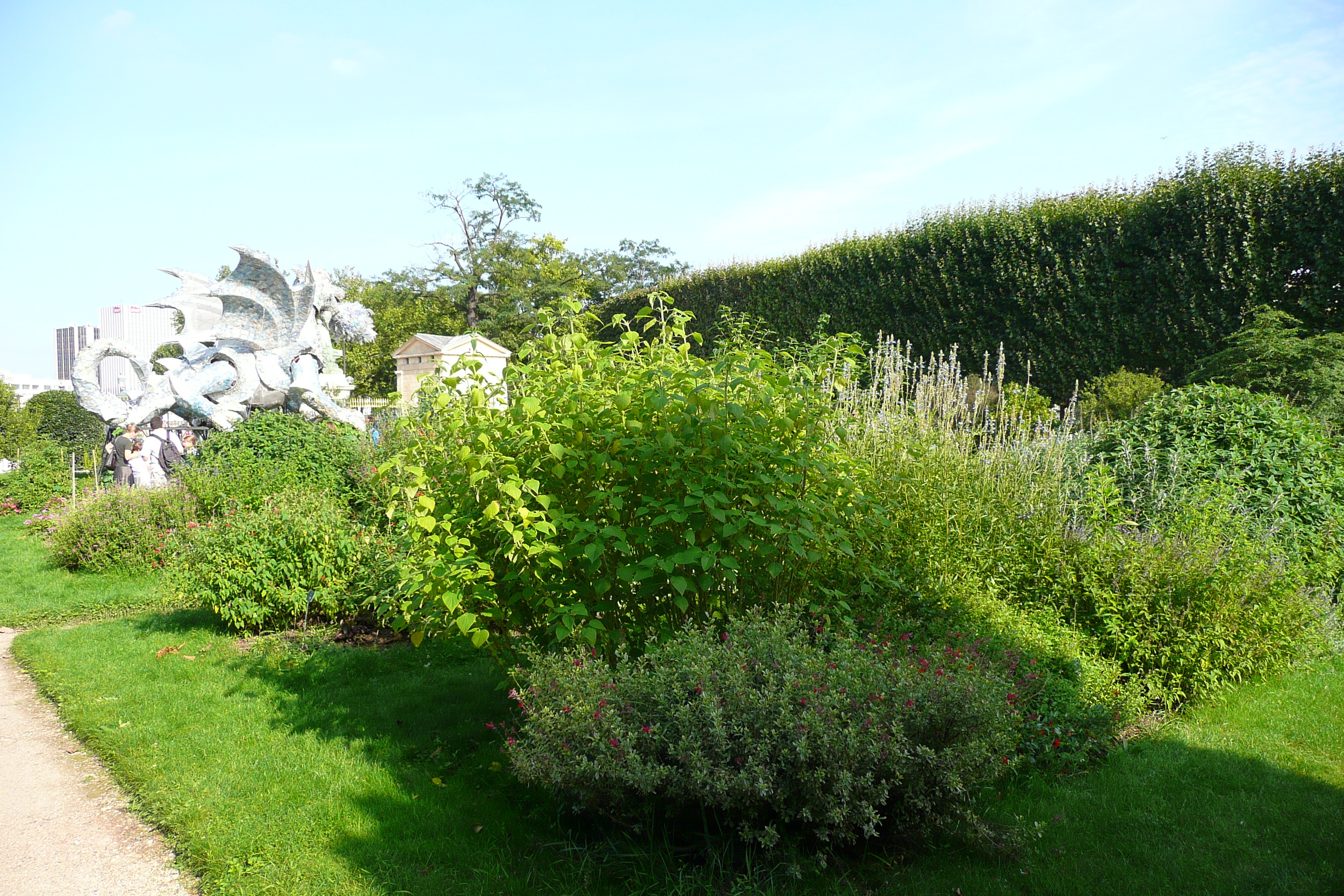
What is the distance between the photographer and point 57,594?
24.2ft

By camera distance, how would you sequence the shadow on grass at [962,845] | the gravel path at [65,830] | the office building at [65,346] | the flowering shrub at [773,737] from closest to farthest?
the flowering shrub at [773,737] < the shadow on grass at [962,845] < the gravel path at [65,830] < the office building at [65,346]

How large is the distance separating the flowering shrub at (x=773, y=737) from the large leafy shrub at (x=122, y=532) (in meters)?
6.64

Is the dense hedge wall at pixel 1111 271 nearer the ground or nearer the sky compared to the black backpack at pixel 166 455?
nearer the sky

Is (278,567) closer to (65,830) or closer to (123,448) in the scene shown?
(65,830)

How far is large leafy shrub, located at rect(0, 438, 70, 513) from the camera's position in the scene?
1202cm

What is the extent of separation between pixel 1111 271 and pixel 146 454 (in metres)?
14.7

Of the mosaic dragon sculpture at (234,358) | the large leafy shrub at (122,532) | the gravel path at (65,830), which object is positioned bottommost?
the gravel path at (65,830)

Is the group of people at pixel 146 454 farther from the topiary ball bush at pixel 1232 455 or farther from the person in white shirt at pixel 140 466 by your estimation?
the topiary ball bush at pixel 1232 455

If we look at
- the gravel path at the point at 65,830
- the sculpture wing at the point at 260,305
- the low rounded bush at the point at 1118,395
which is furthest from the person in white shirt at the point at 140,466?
the low rounded bush at the point at 1118,395

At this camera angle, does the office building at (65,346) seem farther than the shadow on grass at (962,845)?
Yes

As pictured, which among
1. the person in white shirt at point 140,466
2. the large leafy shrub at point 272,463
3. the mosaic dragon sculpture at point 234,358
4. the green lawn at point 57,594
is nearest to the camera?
the green lawn at point 57,594

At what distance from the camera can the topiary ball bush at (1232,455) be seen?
5.54 m

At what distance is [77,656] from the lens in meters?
5.64

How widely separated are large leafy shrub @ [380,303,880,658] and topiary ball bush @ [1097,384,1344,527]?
2.90 m
